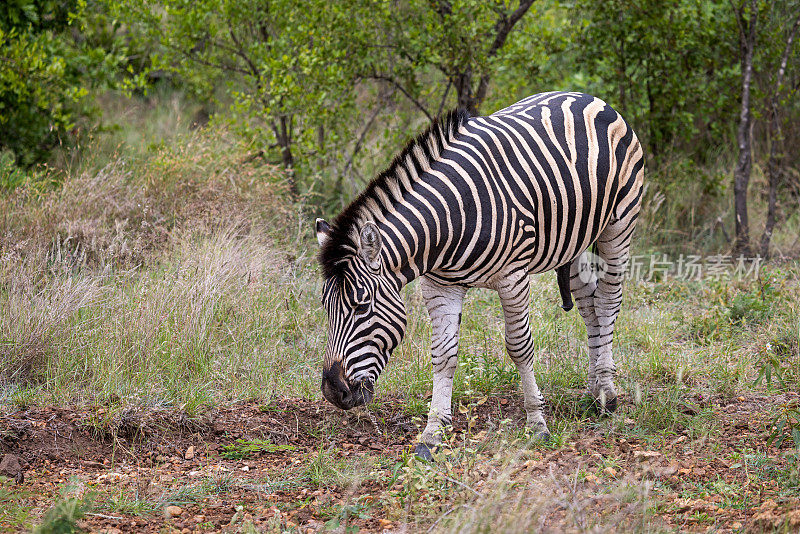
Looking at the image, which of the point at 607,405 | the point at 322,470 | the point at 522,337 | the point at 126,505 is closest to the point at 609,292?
the point at 607,405

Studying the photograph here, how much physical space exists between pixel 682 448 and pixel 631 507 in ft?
4.72

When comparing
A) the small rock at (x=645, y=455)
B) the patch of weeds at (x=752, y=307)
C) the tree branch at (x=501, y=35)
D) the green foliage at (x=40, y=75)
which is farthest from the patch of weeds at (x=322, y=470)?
the green foliage at (x=40, y=75)

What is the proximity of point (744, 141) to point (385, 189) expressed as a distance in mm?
5755

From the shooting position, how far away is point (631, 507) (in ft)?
10.9

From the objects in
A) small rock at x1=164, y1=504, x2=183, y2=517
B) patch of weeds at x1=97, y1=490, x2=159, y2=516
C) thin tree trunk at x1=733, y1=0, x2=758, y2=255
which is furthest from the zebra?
thin tree trunk at x1=733, y1=0, x2=758, y2=255

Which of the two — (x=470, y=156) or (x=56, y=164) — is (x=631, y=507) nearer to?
(x=470, y=156)

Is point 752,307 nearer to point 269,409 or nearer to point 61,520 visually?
point 269,409

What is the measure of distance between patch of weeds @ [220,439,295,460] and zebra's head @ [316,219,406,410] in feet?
2.63

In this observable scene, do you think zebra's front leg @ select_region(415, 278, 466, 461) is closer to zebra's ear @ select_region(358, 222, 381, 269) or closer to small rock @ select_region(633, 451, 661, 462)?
zebra's ear @ select_region(358, 222, 381, 269)

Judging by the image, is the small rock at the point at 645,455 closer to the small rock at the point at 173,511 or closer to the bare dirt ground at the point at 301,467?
the bare dirt ground at the point at 301,467

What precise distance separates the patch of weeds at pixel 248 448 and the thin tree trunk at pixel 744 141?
20.7ft

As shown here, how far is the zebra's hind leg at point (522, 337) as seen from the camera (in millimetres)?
4527

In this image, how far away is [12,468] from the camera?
4.10 metres

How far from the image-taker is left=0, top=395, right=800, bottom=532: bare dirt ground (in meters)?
3.55
